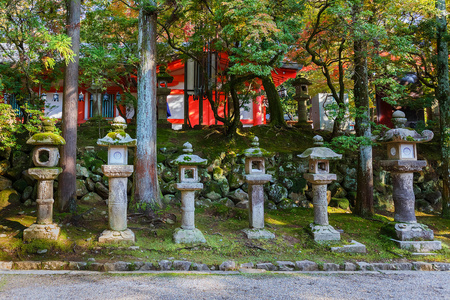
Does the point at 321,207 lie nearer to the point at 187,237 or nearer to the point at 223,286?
the point at 187,237

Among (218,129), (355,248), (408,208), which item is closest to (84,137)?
(218,129)

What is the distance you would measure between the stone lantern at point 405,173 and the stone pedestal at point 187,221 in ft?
14.2

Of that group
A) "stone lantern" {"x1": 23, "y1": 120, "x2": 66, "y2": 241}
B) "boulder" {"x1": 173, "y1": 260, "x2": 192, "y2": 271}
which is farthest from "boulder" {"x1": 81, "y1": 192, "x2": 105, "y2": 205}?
"boulder" {"x1": 173, "y1": 260, "x2": 192, "y2": 271}

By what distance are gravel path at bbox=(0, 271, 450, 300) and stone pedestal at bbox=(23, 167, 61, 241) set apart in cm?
109

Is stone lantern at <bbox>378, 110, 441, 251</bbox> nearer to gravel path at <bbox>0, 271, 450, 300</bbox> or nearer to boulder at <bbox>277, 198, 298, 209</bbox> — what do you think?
gravel path at <bbox>0, 271, 450, 300</bbox>

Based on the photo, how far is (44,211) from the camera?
19.6ft

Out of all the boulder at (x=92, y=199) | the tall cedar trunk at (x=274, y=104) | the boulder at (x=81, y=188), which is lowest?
the boulder at (x=92, y=199)

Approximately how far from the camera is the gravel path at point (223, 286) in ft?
13.5

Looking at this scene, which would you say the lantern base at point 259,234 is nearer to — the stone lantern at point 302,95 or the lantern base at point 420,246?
the lantern base at point 420,246

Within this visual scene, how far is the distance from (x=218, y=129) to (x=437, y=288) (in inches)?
Answer: 338

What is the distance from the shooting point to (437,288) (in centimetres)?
464

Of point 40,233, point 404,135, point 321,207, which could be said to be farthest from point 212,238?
point 404,135

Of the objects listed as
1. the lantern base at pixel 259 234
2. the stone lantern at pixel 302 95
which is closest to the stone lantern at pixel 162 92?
the stone lantern at pixel 302 95

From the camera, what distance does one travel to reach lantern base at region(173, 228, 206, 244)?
20.0 ft
